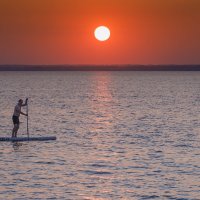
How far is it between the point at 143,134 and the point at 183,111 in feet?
83.3

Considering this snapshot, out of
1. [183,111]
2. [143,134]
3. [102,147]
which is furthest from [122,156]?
[183,111]

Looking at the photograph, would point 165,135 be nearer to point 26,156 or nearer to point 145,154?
point 145,154

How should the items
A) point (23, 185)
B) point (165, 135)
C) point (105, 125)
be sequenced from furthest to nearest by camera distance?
point (105, 125), point (165, 135), point (23, 185)

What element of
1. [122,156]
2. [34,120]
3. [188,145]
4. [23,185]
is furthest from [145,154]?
[34,120]

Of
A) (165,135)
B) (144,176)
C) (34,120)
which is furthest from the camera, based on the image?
(34,120)

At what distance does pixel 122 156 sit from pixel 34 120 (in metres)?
22.4

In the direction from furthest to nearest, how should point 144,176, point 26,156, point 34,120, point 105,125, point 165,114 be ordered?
point 165,114 → point 34,120 → point 105,125 → point 26,156 → point 144,176

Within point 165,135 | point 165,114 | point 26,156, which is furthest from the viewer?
point 165,114

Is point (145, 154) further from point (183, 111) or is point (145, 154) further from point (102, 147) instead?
point (183, 111)

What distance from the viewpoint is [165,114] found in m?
66.1

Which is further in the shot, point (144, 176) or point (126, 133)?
point (126, 133)

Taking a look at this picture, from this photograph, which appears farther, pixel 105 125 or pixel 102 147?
pixel 105 125

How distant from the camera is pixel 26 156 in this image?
3416cm

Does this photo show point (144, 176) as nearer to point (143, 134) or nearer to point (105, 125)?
point (143, 134)
